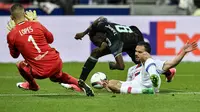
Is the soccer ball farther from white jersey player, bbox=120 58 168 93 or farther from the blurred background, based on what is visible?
the blurred background

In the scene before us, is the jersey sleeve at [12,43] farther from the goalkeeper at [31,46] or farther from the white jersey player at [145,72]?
the white jersey player at [145,72]

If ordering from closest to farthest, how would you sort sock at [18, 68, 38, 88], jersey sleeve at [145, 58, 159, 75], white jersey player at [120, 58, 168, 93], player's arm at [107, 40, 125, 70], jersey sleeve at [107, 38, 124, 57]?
jersey sleeve at [145, 58, 159, 75]
white jersey player at [120, 58, 168, 93]
sock at [18, 68, 38, 88]
player's arm at [107, 40, 125, 70]
jersey sleeve at [107, 38, 124, 57]

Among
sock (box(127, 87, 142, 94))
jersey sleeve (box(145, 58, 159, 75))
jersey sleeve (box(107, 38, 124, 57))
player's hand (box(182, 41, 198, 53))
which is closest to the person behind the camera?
player's hand (box(182, 41, 198, 53))

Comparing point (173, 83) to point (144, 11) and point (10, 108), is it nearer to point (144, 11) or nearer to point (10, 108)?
point (10, 108)

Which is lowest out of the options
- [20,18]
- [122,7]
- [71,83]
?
[122,7]

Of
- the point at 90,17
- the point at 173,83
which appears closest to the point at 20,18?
the point at 173,83

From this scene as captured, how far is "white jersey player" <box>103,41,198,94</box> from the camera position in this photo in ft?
43.9

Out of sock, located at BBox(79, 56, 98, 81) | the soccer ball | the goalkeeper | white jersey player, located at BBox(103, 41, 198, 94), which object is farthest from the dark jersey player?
the goalkeeper

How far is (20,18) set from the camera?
13906 mm

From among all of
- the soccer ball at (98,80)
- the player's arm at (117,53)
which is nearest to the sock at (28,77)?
the soccer ball at (98,80)

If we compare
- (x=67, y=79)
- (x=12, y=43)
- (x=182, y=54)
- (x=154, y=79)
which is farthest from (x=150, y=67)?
(x=12, y=43)

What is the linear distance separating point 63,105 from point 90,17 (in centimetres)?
1288

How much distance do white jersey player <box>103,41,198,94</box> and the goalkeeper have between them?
1.00 m

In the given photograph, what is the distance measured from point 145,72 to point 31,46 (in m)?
2.26
